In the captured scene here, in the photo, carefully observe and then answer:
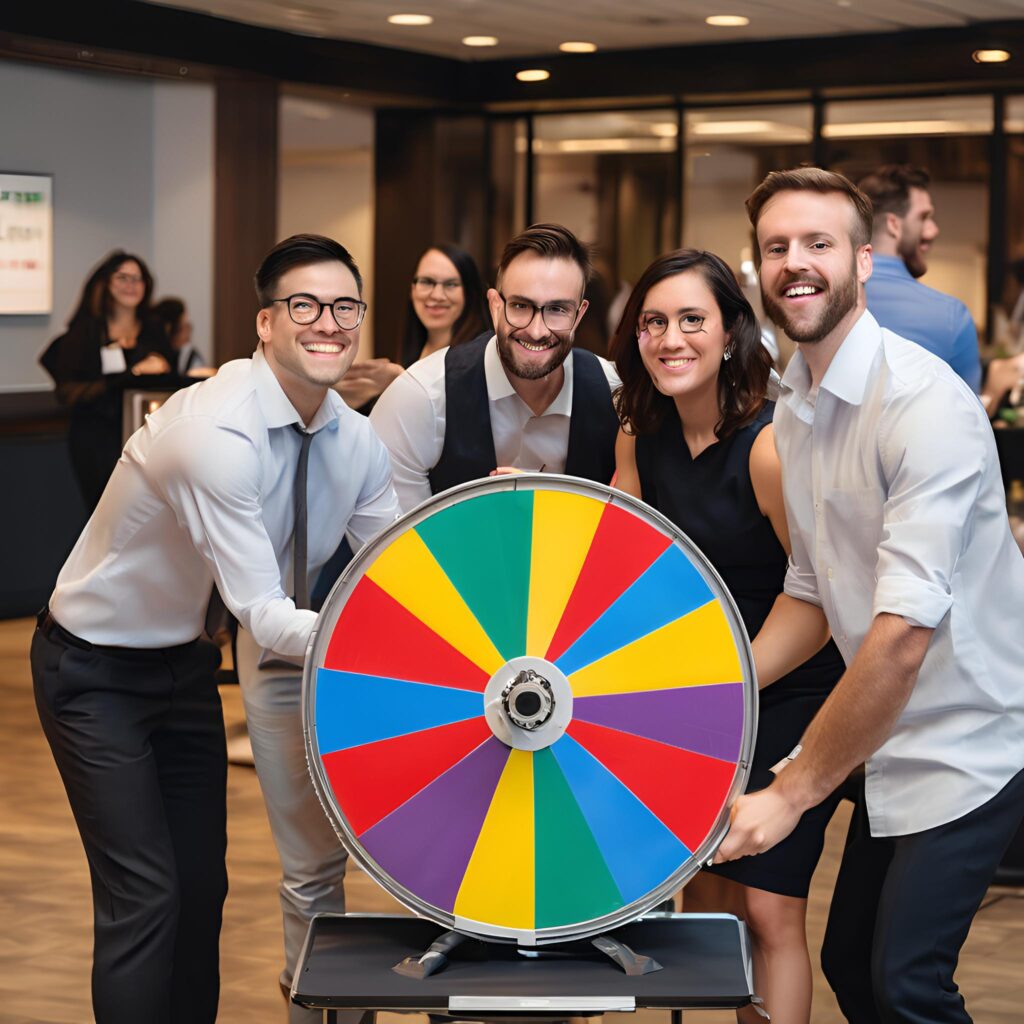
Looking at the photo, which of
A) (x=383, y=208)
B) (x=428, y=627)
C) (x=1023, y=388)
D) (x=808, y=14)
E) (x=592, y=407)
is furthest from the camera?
(x=383, y=208)

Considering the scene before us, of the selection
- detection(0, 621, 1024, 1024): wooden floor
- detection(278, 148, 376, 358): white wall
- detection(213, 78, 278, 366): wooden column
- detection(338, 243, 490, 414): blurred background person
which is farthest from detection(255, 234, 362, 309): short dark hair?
detection(278, 148, 376, 358): white wall

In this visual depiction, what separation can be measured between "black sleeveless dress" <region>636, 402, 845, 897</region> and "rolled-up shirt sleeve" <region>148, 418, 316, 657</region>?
0.66 meters

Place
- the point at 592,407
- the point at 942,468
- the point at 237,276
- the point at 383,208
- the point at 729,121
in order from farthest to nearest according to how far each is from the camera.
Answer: the point at 383,208, the point at 729,121, the point at 237,276, the point at 592,407, the point at 942,468

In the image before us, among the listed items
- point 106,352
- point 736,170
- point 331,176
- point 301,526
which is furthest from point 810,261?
point 331,176

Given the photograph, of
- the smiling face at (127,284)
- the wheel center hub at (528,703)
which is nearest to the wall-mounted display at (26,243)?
the smiling face at (127,284)

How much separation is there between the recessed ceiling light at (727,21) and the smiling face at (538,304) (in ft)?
16.7

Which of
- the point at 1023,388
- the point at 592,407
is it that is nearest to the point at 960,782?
the point at 592,407

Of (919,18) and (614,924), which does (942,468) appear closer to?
(614,924)

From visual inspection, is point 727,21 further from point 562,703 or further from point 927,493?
point 562,703

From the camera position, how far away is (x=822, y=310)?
200 cm

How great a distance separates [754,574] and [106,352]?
5278 mm

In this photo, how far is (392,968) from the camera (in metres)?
1.72

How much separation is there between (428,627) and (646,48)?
7.27 meters

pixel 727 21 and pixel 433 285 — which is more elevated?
pixel 727 21
